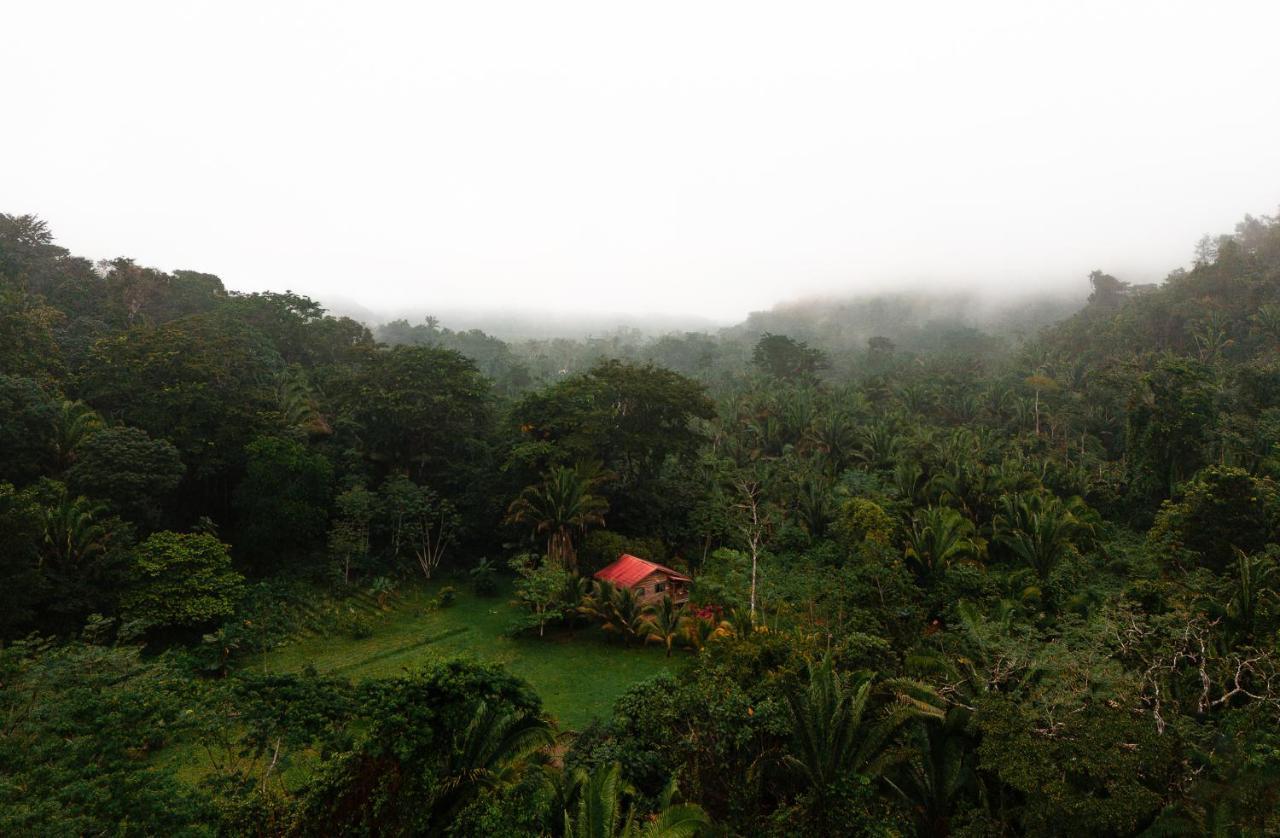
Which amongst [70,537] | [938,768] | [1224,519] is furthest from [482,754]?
[1224,519]

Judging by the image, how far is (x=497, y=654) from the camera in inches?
693

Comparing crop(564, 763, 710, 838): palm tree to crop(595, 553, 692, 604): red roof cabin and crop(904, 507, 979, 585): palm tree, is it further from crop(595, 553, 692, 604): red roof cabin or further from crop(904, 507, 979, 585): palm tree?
A: crop(904, 507, 979, 585): palm tree

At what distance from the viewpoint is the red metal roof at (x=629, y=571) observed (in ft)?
66.5

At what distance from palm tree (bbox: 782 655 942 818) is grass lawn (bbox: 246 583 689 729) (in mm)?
5677

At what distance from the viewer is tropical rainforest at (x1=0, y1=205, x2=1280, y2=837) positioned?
26.3 ft

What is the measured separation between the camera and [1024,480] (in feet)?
78.1

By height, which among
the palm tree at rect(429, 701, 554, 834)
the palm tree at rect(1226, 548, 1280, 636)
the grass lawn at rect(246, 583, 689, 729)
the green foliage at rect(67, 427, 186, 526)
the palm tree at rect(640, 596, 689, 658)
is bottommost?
the grass lawn at rect(246, 583, 689, 729)

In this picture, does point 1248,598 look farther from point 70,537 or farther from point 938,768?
point 70,537

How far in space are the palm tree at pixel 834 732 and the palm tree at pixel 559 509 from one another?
1299 centimetres

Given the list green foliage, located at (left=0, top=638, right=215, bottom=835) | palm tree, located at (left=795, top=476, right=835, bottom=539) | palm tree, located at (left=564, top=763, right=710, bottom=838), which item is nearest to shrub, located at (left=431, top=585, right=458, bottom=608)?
green foliage, located at (left=0, top=638, right=215, bottom=835)

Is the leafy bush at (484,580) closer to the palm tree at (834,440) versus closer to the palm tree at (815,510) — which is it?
the palm tree at (815,510)

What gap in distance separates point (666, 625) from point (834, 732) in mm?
8891

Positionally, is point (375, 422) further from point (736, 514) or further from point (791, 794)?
point (791, 794)

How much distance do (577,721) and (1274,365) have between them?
106 feet
